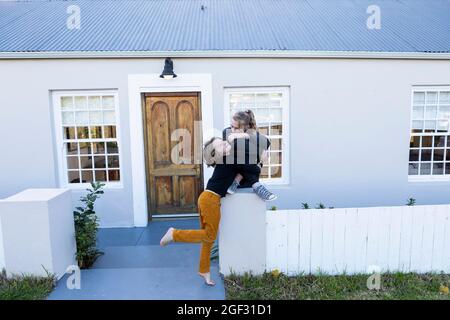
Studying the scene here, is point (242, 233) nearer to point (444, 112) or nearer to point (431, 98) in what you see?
point (431, 98)

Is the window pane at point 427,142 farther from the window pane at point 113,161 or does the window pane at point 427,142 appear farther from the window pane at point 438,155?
the window pane at point 113,161

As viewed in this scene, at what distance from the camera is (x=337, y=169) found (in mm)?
5824

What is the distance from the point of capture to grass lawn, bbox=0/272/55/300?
3.18 metres

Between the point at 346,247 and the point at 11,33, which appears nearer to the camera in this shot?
the point at 346,247

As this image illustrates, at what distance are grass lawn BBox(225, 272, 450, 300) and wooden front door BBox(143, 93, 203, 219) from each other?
8.38 ft

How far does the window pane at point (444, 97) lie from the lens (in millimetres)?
5910

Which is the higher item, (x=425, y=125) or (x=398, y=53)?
(x=398, y=53)

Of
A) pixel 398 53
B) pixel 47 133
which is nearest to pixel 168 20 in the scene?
pixel 47 133

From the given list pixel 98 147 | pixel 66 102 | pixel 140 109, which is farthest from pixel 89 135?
pixel 140 109

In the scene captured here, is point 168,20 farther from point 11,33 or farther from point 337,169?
point 337,169

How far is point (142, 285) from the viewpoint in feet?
11.4

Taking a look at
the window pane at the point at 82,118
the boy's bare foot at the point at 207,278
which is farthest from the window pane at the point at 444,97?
the window pane at the point at 82,118
